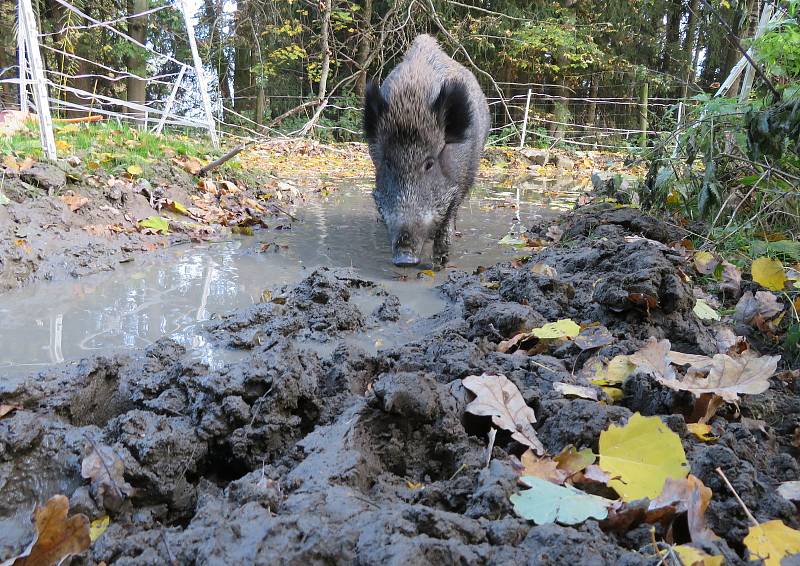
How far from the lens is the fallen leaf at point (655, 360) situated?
195cm

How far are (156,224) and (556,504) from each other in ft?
15.2

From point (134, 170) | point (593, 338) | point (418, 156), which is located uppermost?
point (418, 156)

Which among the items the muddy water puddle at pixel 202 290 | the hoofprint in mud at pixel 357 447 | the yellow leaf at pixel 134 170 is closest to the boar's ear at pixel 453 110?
the muddy water puddle at pixel 202 290

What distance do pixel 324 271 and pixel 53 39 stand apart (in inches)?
588

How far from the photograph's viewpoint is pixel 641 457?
143 centimetres

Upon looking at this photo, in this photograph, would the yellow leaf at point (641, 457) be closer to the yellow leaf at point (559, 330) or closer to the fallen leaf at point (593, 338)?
the fallen leaf at point (593, 338)

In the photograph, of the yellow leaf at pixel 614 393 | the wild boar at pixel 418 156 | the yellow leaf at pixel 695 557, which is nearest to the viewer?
the yellow leaf at pixel 695 557

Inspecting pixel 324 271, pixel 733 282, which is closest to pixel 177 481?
pixel 324 271

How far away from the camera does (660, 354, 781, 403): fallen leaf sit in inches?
69.0

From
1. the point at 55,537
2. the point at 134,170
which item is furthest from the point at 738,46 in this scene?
the point at 134,170

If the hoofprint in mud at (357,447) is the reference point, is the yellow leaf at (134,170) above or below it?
above

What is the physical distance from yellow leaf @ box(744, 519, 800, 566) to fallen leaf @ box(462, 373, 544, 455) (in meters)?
0.50

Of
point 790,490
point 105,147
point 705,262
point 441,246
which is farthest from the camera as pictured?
point 105,147

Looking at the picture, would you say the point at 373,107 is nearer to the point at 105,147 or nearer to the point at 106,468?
the point at 105,147
